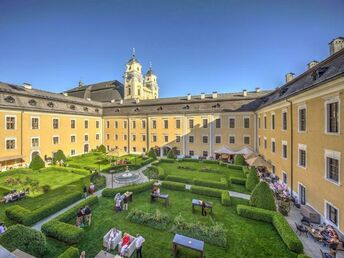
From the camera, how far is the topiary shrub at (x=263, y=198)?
1198 cm

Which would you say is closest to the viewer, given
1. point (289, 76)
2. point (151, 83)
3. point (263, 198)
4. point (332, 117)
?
point (332, 117)

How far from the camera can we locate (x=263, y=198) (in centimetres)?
1219

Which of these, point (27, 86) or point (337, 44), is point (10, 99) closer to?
point (27, 86)

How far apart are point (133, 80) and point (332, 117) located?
5117 centimetres

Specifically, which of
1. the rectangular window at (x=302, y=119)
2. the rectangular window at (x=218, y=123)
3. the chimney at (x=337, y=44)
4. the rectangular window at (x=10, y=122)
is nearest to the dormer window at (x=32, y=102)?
the rectangular window at (x=10, y=122)

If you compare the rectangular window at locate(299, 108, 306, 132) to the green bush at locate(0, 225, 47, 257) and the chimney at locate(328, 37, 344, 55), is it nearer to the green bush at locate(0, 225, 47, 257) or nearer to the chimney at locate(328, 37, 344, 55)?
the chimney at locate(328, 37, 344, 55)

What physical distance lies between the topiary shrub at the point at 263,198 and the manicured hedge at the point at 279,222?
2.04ft

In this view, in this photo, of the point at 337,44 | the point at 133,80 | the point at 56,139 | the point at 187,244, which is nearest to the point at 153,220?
the point at 187,244

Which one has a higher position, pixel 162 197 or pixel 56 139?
pixel 56 139

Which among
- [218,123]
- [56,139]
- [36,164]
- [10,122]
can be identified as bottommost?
[36,164]

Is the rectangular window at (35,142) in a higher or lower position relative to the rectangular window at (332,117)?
lower

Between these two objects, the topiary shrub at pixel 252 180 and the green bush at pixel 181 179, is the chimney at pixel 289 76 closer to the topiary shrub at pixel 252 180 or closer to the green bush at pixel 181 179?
the topiary shrub at pixel 252 180

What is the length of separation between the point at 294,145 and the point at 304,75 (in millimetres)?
6596

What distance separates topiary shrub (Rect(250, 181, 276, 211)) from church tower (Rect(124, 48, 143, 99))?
4791cm
